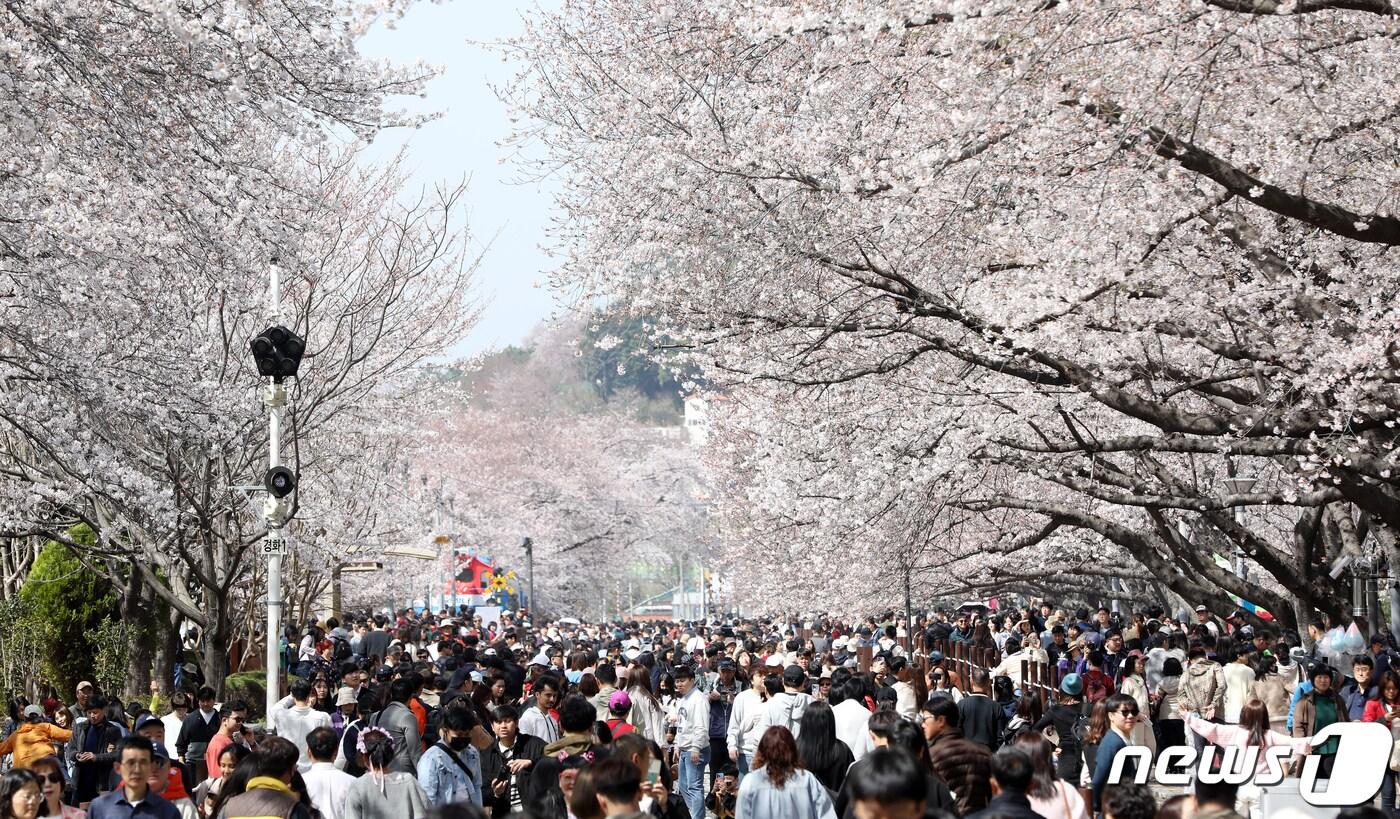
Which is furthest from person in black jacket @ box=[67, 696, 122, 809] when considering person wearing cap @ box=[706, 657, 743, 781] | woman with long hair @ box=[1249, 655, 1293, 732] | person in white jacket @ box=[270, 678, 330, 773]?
woman with long hair @ box=[1249, 655, 1293, 732]

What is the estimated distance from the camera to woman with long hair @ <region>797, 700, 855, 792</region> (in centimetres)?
948

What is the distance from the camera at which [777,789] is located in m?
8.02

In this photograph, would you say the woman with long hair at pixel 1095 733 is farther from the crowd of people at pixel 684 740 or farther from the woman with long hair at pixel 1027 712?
the woman with long hair at pixel 1027 712

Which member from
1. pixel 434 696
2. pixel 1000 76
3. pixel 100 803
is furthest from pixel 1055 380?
pixel 100 803

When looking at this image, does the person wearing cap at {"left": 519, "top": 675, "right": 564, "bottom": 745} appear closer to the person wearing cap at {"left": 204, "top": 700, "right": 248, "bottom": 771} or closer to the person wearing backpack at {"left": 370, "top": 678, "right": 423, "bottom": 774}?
the person wearing backpack at {"left": 370, "top": 678, "right": 423, "bottom": 774}

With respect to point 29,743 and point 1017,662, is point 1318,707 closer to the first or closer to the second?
point 1017,662

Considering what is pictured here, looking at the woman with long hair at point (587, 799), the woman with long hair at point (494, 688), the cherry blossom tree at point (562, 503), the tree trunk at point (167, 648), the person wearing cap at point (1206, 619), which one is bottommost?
the woman with long hair at point (587, 799)

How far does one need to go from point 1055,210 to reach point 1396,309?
2.92 m

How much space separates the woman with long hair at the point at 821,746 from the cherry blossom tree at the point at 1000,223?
14.0 ft

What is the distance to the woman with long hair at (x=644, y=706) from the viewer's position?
13.7 meters

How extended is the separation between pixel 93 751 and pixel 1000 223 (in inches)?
352

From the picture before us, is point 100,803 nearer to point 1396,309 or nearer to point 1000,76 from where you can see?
point 1000,76

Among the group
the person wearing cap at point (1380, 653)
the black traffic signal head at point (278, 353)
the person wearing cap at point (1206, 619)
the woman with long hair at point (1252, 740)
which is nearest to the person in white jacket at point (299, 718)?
the black traffic signal head at point (278, 353)

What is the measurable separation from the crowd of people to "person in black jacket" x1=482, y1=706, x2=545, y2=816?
0.07 ft
